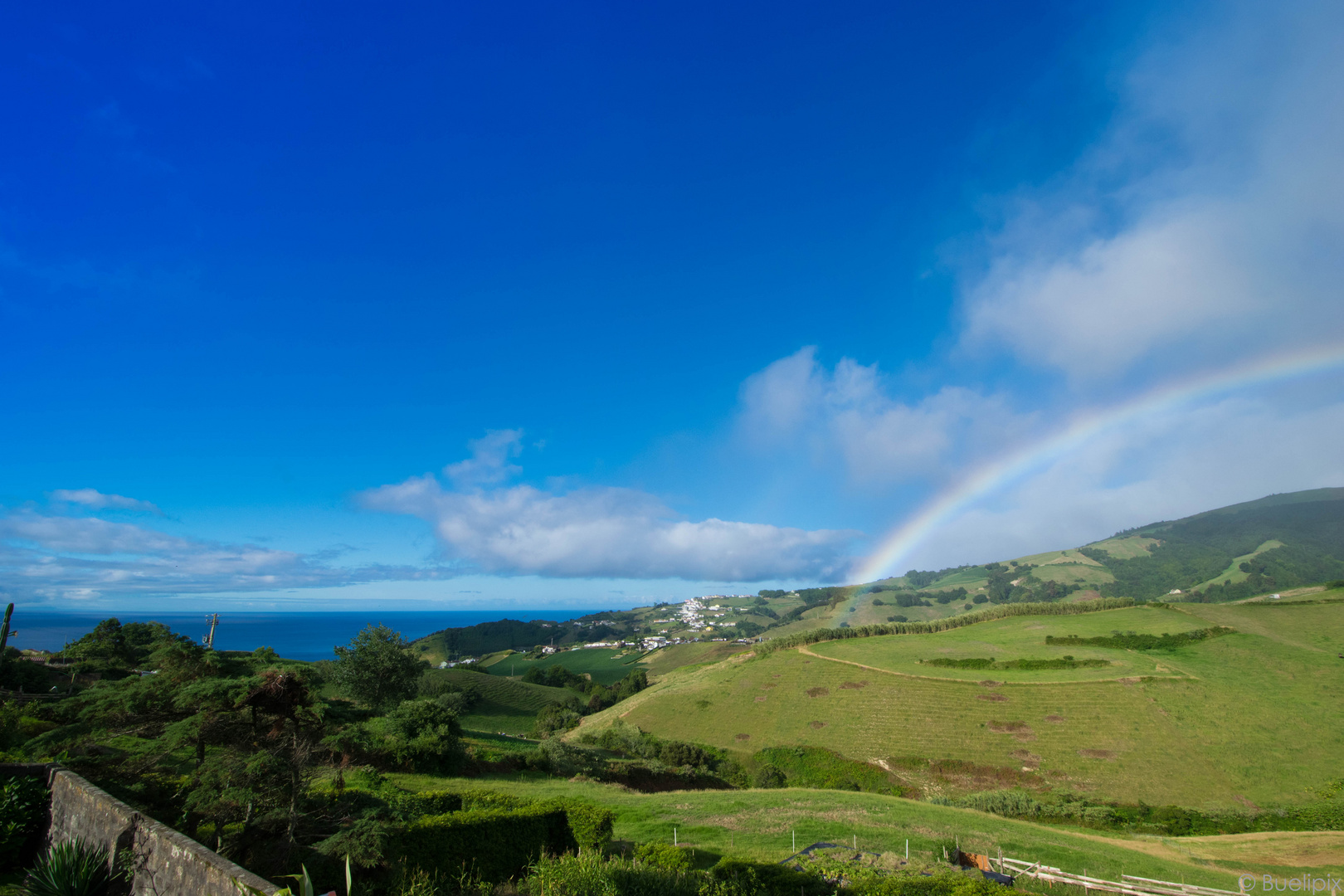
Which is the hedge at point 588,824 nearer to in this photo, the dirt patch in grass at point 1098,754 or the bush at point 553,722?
the dirt patch in grass at point 1098,754

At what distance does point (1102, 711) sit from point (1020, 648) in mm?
24013

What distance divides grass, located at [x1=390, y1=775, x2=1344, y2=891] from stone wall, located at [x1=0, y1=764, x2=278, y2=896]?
16568 mm

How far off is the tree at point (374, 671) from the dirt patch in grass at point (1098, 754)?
71385 mm

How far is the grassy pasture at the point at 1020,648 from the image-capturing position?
250 ft

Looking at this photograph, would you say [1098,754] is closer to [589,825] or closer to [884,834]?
[884,834]

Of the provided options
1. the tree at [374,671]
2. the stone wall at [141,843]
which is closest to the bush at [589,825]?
the stone wall at [141,843]

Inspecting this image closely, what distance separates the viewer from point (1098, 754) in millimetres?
58000

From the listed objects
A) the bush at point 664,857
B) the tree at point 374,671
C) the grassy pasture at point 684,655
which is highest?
the bush at point 664,857

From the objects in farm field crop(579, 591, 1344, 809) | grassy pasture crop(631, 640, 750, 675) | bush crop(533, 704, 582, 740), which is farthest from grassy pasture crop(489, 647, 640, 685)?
farm field crop(579, 591, 1344, 809)

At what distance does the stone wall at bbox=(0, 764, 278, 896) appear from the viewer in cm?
750

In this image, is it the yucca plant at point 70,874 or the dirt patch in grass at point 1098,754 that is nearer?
the yucca plant at point 70,874

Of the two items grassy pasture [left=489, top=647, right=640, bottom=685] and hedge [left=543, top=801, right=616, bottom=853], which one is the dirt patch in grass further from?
grassy pasture [left=489, top=647, right=640, bottom=685]

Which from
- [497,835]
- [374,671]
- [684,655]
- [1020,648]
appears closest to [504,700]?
[374,671]

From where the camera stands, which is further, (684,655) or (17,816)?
(684,655)
